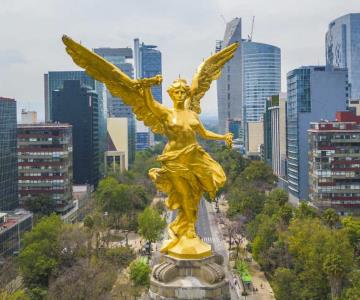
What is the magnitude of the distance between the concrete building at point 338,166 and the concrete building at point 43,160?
3019 cm

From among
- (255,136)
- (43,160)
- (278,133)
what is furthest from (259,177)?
(255,136)

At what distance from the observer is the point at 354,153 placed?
59.8 meters

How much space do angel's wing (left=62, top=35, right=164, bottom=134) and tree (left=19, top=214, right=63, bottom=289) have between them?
2505 centimetres

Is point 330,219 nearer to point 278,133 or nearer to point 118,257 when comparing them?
point 118,257

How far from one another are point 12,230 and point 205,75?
108 feet

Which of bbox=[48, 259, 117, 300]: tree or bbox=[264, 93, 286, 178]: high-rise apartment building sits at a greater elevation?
bbox=[264, 93, 286, 178]: high-rise apartment building

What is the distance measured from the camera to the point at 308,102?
7212cm

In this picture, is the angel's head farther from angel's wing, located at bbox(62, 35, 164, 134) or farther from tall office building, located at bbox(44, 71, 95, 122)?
tall office building, located at bbox(44, 71, 95, 122)

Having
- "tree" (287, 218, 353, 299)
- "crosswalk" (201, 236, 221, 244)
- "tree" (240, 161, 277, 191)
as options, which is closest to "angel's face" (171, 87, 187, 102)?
"tree" (287, 218, 353, 299)

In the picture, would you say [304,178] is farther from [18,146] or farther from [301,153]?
[18,146]

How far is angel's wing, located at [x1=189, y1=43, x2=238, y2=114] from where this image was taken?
18609 millimetres

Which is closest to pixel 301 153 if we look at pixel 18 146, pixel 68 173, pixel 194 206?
pixel 68 173

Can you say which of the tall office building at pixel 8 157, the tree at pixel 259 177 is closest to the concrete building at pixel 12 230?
the tall office building at pixel 8 157

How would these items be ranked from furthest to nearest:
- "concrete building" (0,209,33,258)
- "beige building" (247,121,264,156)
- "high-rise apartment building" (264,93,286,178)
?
"beige building" (247,121,264,156) → "high-rise apartment building" (264,93,286,178) → "concrete building" (0,209,33,258)
